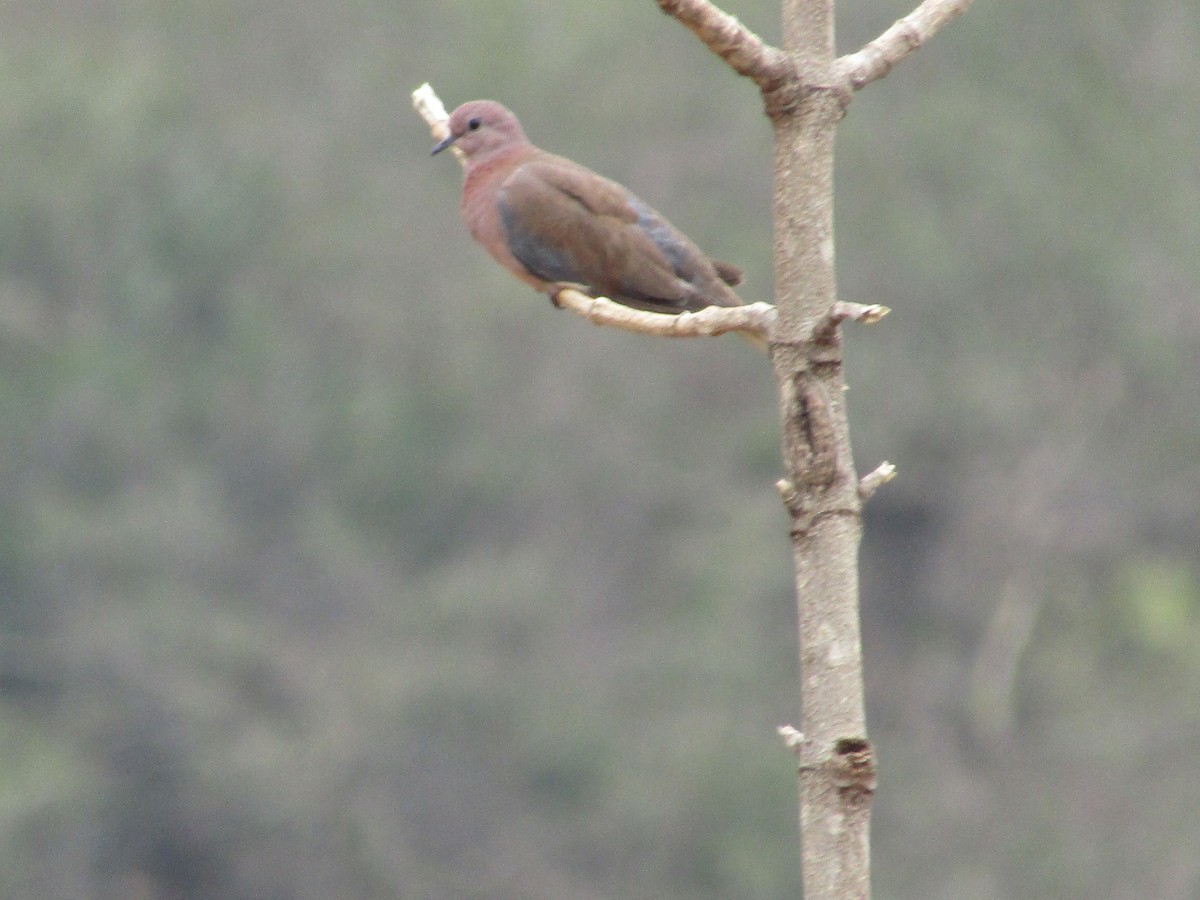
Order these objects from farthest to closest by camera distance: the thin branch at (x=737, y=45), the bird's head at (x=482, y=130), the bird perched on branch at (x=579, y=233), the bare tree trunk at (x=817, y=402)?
the bird's head at (x=482, y=130) < the bird perched on branch at (x=579, y=233) < the thin branch at (x=737, y=45) < the bare tree trunk at (x=817, y=402)

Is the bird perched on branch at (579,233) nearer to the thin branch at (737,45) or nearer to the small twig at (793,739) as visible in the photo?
the thin branch at (737,45)

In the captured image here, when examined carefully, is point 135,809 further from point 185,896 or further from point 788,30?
point 788,30

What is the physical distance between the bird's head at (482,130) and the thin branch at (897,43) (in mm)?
2939

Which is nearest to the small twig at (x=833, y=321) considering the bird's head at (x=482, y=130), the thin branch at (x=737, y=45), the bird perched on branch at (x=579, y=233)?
the thin branch at (x=737, y=45)

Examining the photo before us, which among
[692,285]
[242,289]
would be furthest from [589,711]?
[692,285]

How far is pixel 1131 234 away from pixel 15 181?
14.0m

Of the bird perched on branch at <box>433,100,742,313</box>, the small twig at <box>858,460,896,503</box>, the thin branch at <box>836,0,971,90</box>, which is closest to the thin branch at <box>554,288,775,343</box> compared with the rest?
the small twig at <box>858,460,896,503</box>

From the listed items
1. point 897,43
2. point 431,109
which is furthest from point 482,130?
point 897,43

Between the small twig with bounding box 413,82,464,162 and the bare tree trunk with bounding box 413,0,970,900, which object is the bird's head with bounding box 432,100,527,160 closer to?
the small twig with bounding box 413,82,464,162

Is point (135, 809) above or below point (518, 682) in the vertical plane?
below

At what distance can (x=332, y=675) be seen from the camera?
22.2 meters

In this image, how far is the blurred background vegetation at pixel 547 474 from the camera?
21.7m

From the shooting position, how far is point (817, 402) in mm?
2865

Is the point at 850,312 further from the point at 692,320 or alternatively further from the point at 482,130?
the point at 482,130
